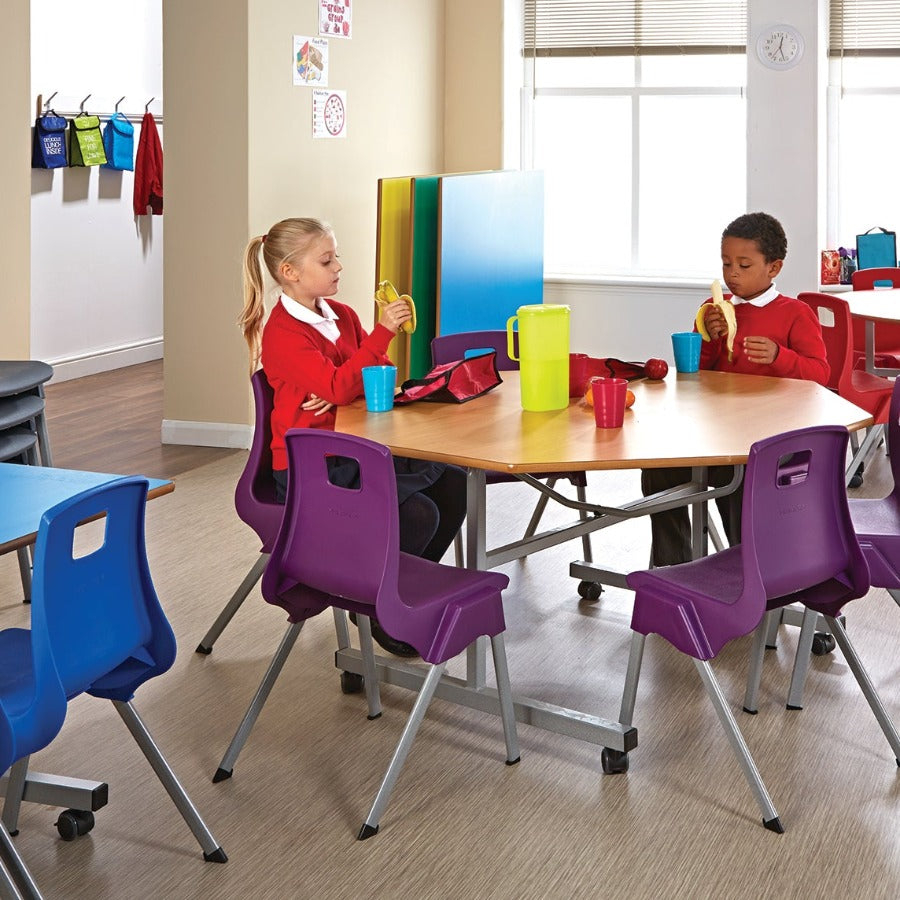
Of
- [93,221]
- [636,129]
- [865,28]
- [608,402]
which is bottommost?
[608,402]

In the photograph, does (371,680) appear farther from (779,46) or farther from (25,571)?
(779,46)

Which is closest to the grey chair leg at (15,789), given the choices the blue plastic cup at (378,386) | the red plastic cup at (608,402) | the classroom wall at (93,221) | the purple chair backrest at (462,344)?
the blue plastic cup at (378,386)

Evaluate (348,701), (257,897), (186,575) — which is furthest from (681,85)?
(257,897)

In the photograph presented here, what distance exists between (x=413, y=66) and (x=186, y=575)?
3846mm

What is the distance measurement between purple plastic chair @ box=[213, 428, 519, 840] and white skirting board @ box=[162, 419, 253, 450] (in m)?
3.45

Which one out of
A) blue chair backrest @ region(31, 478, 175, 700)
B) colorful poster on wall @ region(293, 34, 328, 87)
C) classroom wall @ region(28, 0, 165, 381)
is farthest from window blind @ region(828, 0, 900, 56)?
blue chair backrest @ region(31, 478, 175, 700)

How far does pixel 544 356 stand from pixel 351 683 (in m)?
0.95

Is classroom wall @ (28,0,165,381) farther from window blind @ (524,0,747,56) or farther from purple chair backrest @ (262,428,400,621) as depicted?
purple chair backrest @ (262,428,400,621)

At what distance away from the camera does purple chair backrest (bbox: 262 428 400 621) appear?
96.0 inches

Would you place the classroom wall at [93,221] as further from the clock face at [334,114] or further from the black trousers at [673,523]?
the black trousers at [673,523]

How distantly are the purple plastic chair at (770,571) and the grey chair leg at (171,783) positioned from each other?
3.06 feet

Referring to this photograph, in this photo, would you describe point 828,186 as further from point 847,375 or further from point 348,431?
point 348,431

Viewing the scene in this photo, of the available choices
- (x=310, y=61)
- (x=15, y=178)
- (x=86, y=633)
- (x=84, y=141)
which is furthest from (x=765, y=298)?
(x=84, y=141)

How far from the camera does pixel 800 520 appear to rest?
8.31 ft
